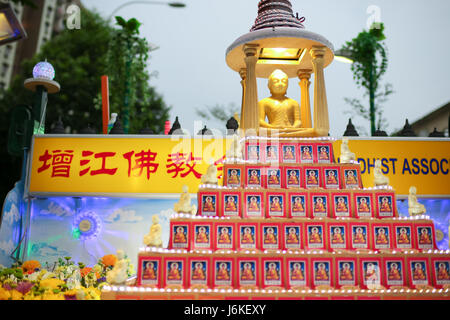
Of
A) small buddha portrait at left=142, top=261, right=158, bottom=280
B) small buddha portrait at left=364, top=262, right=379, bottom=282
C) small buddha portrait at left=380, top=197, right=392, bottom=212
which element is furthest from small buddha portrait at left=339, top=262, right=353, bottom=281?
small buddha portrait at left=142, top=261, right=158, bottom=280

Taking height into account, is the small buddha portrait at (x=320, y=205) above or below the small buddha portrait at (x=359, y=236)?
above

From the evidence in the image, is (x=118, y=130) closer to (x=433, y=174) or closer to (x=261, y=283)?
(x=261, y=283)

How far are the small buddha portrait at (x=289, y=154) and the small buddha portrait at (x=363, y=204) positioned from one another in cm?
97

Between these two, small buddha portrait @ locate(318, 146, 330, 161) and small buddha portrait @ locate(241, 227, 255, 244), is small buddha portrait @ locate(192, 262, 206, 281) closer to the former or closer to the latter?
small buddha portrait @ locate(241, 227, 255, 244)

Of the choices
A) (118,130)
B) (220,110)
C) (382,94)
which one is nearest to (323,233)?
(118,130)

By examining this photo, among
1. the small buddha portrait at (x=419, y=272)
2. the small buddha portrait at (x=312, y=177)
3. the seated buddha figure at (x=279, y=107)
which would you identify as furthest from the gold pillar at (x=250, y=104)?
the small buddha portrait at (x=419, y=272)

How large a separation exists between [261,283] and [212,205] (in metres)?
0.96

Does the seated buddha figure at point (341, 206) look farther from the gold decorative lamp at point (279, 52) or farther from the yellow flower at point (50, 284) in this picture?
the yellow flower at point (50, 284)

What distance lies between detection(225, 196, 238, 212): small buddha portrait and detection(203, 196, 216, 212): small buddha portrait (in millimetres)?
140

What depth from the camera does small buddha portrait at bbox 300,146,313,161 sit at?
4.70 metres

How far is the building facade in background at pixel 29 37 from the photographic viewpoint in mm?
26500

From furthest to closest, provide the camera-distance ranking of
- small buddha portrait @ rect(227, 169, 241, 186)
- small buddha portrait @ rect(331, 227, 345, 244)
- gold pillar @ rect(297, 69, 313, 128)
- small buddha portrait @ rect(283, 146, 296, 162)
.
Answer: gold pillar @ rect(297, 69, 313, 128) < small buddha portrait @ rect(283, 146, 296, 162) < small buddha portrait @ rect(227, 169, 241, 186) < small buddha portrait @ rect(331, 227, 345, 244)

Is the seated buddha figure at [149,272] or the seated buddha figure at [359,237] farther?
the seated buddha figure at [359,237]

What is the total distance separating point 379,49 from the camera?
567 inches
